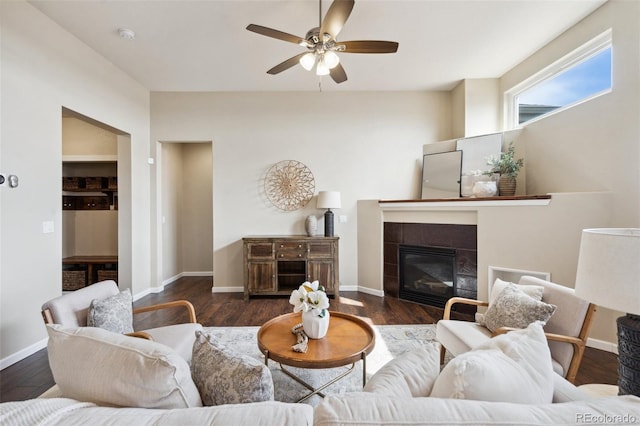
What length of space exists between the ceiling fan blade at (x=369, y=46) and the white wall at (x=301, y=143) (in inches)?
81.4

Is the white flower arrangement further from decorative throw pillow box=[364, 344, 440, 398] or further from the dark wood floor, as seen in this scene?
the dark wood floor

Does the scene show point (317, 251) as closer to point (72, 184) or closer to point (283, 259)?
point (283, 259)

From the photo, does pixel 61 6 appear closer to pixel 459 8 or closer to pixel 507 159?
pixel 459 8

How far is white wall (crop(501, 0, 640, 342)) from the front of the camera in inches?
92.7

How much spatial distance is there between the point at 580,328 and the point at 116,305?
2958mm

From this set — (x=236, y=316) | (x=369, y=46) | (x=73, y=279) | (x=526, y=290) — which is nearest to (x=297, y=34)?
(x=369, y=46)

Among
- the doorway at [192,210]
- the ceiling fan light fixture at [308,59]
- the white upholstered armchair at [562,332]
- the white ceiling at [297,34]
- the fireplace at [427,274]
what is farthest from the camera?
the doorway at [192,210]

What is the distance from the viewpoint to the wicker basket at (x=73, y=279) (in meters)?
4.12

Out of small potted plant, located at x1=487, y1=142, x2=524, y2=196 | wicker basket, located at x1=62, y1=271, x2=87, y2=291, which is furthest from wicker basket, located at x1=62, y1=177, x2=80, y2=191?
small potted plant, located at x1=487, y1=142, x2=524, y2=196

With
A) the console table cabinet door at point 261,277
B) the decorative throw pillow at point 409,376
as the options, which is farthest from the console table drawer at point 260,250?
the decorative throw pillow at point 409,376

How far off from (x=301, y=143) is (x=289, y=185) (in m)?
0.71

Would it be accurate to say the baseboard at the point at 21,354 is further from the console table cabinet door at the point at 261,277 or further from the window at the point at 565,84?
the window at the point at 565,84

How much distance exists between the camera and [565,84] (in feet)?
10.1

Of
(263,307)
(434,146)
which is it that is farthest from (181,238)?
(434,146)
